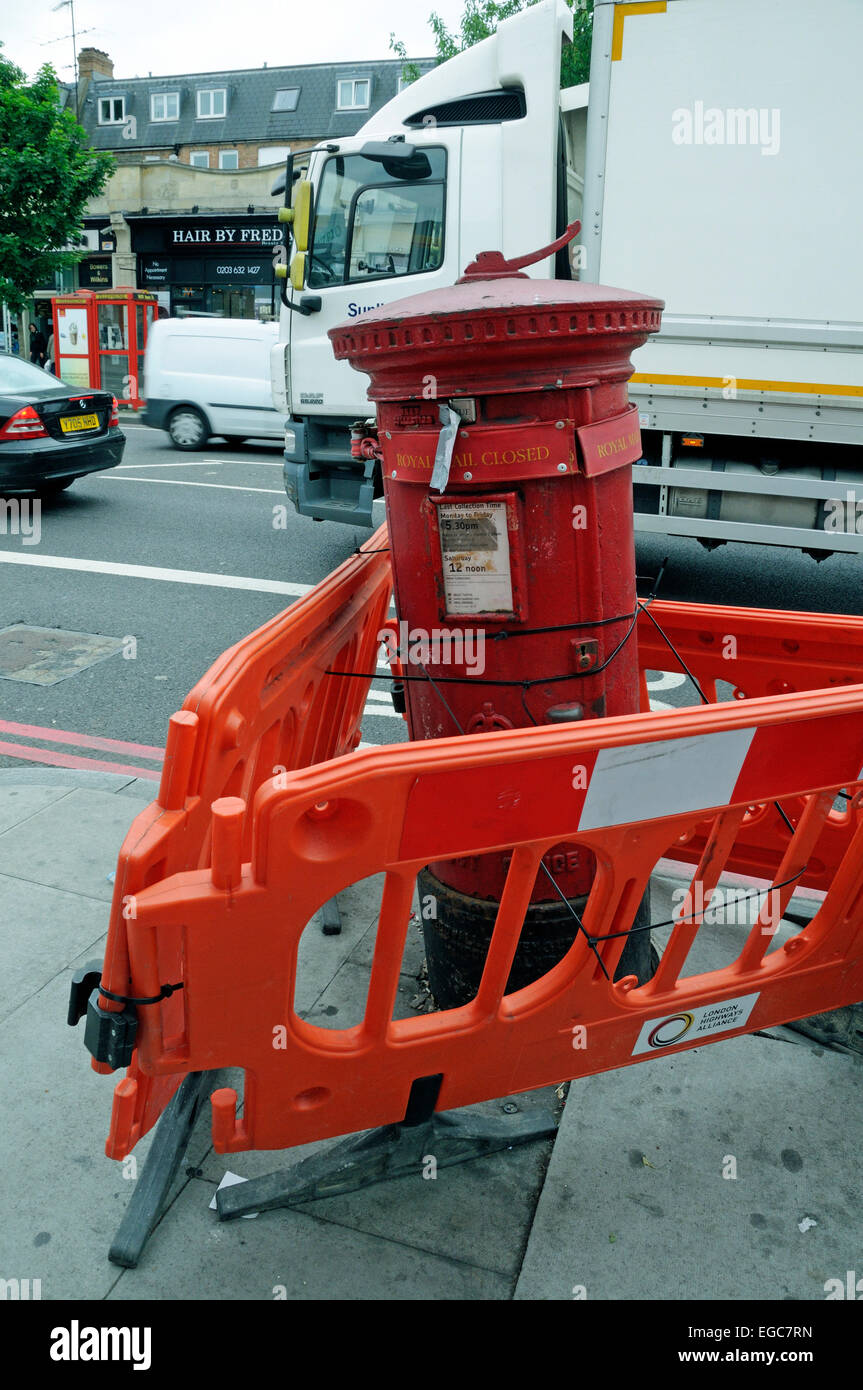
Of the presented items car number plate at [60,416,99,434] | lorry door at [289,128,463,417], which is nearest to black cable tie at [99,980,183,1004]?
lorry door at [289,128,463,417]

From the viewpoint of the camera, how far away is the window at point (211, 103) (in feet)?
125

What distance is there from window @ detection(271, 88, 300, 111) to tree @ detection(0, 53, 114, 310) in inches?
641

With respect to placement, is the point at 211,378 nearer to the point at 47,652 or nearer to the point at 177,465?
the point at 177,465

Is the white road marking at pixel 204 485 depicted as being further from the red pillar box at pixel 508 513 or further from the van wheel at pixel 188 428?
the red pillar box at pixel 508 513

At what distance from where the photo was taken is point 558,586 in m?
2.47

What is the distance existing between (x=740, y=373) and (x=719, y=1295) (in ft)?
19.3

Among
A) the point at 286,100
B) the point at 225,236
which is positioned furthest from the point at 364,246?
the point at 286,100

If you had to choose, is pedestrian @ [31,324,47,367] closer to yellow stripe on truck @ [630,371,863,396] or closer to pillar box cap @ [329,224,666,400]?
yellow stripe on truck @ [630,371,863,396]

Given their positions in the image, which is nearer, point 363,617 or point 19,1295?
point 19,1295

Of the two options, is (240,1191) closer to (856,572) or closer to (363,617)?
(363,617)

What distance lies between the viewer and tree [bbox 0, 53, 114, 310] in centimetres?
2156

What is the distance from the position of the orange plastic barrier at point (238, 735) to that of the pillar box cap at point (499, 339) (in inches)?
28.3

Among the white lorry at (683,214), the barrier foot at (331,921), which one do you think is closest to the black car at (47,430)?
the white lorry at (683,214)

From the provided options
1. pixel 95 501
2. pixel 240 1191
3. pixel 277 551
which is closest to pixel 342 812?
pixel 240 1191
